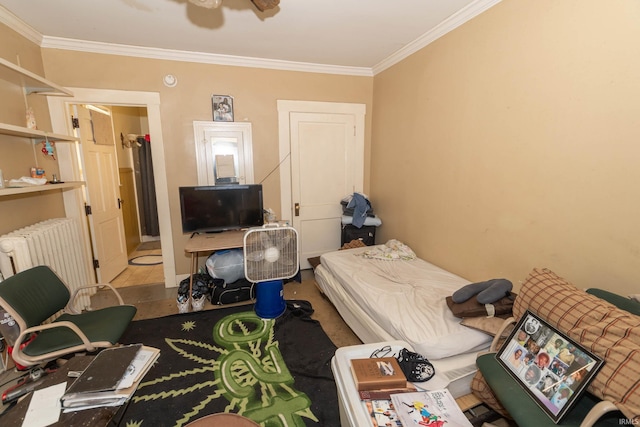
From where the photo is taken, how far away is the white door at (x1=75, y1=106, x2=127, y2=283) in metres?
3.07

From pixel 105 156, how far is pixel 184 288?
6.89 feet

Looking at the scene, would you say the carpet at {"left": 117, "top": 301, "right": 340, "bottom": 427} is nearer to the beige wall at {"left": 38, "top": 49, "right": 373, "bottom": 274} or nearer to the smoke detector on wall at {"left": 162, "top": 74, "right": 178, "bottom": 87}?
the beige wall at {"left": 38, "top": 49, "right": 373, "bottom": 274}

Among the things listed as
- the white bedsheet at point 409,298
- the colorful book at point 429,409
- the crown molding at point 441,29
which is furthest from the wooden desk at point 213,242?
the crown molding at point 441,29

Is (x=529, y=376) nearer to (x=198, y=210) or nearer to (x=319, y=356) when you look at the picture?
(x=319, y=356)

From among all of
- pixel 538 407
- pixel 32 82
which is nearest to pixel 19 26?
pixel 32 82

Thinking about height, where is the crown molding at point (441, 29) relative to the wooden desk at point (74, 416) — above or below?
above

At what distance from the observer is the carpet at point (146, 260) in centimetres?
409

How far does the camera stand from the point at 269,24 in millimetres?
2352

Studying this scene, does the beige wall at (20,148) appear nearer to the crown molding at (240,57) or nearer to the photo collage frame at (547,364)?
the crown molding at (240,57)

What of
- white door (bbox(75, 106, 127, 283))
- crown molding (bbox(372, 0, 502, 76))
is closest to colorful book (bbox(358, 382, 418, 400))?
crown molding (bbox(372, 0, 502, 76))

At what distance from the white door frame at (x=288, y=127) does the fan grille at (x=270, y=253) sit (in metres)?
1.22

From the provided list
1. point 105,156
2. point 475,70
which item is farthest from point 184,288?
point 475,70

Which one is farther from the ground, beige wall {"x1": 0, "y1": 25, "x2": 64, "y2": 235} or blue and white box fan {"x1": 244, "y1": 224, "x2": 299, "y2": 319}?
beige wall {"x1": 0, "y1": 25, "x2": 64, "y2": 235}

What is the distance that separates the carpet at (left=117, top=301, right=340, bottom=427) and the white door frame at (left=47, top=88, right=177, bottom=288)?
932 mm
